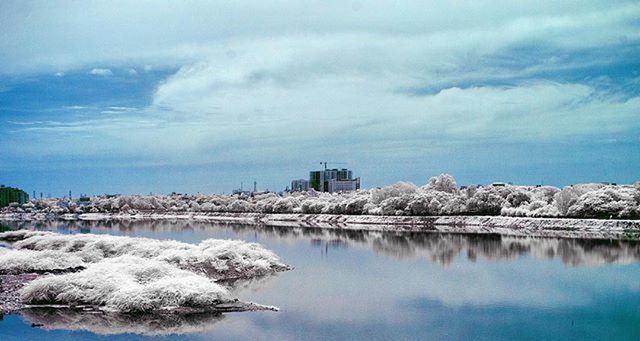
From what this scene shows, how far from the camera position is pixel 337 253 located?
50.2 metres

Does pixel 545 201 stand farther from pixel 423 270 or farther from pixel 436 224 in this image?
pixel 423 270

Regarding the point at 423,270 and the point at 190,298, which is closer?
the point at 190,298

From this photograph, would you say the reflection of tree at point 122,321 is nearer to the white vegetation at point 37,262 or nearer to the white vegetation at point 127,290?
the white vegetation at point 127,290

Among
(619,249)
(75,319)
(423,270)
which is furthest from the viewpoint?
(619,249)

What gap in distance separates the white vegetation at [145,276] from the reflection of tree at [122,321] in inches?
30.2

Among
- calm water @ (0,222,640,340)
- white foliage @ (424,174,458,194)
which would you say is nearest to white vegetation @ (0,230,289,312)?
calm water @ (0,222,640,340)

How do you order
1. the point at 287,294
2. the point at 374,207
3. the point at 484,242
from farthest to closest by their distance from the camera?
the point at 374,207 < the point at 484,242 < the point at 287,294

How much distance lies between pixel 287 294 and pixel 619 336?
1394 cm

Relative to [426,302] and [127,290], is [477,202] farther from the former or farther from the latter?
[127,290]

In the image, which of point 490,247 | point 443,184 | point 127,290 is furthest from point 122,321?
point 443,184

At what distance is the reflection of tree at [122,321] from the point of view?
21.5 metres

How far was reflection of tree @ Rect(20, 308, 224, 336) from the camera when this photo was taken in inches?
846

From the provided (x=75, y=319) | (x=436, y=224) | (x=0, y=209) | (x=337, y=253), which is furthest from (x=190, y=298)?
(x=0, y=209)

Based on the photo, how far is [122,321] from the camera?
2266cm
